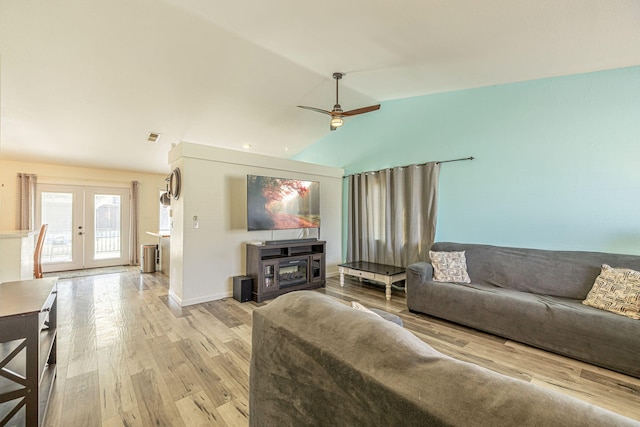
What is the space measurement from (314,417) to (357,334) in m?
0.35

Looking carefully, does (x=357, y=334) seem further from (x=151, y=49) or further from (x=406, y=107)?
(x=406, y=107)

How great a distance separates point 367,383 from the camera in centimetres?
74

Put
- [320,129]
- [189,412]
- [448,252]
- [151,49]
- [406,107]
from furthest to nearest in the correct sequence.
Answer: [320,129], [406,107], [448,252], [151,49], [189,412]

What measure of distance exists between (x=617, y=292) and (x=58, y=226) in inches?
351

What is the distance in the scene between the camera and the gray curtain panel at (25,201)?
5074 millimetres

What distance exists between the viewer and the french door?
5.54 meters

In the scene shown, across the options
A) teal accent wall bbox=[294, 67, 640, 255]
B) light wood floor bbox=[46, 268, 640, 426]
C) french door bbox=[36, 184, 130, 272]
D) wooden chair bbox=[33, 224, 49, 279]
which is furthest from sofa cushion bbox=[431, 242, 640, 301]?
french door bbox=[36, 184, 130, 272]

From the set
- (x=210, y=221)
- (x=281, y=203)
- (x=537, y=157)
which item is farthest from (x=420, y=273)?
(x=210, y=221)

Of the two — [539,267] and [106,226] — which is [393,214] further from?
[106,226]

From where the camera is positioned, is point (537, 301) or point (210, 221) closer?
point (537, 301)

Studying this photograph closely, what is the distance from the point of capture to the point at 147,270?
5.61m

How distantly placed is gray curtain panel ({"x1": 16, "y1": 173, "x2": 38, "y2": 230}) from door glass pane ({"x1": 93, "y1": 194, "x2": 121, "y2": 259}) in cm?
101

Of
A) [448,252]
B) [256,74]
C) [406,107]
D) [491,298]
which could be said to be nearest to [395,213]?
[448,252]

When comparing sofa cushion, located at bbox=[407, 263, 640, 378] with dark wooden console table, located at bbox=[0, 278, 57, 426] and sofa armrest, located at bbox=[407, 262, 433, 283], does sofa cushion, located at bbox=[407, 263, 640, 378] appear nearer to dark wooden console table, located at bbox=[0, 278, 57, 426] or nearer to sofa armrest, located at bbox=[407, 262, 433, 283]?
sofa armrest, located at bbox=[407, 262, 433, 283]
